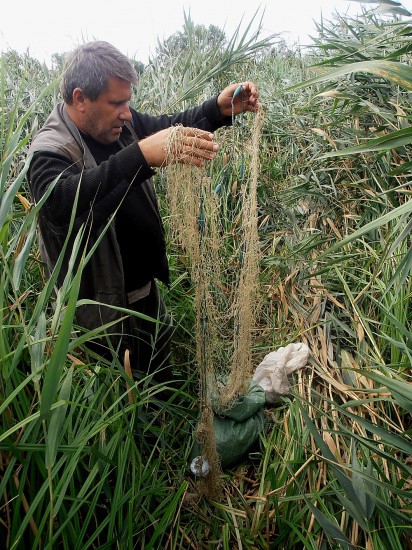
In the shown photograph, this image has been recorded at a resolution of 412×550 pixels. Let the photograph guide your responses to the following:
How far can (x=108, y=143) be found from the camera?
1.95m

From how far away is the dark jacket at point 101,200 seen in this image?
1.58 meters

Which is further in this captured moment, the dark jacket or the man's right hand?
the dark jacket

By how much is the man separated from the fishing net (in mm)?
90

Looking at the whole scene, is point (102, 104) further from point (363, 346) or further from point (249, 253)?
point (363, 346)

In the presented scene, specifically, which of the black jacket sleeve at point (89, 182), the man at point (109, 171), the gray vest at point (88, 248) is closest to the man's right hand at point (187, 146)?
the man at point (109, 171)

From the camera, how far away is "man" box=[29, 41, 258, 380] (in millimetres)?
1566

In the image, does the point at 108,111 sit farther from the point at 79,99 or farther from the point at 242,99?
the point at 242,99

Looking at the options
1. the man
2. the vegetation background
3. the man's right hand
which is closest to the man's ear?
the man

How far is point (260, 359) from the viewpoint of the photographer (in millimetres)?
2400

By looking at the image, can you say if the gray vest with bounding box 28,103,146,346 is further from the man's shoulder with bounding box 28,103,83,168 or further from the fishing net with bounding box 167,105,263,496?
the fishing net with bounding box 167,105,263,496

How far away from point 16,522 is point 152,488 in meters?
0.50

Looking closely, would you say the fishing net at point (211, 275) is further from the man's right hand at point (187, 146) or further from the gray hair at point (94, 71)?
the gray hair at point (94, 71)

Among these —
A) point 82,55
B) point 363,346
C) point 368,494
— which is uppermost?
point 82,55

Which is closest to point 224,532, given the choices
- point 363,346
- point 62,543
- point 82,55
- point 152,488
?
point 152,488
